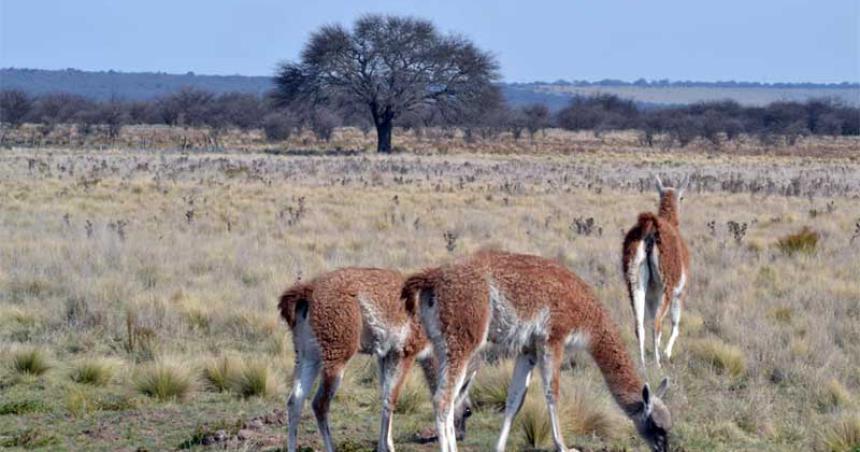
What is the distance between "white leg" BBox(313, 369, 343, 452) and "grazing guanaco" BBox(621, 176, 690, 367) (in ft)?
13.0

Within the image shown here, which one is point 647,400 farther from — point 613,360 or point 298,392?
point 298,392

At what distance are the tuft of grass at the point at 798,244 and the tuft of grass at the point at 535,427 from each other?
11023mm

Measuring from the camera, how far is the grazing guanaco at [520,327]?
7504 millimetres

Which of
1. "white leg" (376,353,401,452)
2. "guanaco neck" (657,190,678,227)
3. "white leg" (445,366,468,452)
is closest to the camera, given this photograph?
"white leg" (445,366,468,452)

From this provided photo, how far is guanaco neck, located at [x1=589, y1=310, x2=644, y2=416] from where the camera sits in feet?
26.1

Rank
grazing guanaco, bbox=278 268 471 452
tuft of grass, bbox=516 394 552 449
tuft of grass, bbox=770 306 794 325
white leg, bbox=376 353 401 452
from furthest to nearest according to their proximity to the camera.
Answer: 1. tuft of grass, bbox=770 306 794 325
2. tuft of grass, bbox=516 394 552 449
3. white leg, bbox=376 353 401 452
4. grazing guanaco, bbox=278 268 471 452

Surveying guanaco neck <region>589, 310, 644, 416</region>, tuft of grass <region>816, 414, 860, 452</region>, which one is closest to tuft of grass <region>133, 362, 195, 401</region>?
guanaco neck <region>589, 310, 644, 416</region>

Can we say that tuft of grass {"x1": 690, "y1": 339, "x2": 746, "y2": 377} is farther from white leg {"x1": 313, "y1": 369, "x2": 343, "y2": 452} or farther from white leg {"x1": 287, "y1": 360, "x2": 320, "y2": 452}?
white leg {"x1": 287, "y1": 360, "x2": 320, "y2": 452}

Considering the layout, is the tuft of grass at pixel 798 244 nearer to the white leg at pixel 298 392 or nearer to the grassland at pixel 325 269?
the grassland at pixel 325 269

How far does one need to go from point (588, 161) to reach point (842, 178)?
1366 centimetres

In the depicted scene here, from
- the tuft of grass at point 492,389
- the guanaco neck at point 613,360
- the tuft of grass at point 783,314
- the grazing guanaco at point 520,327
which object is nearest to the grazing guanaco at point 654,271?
the tuft of grass at point 492,389

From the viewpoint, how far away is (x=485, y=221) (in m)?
22.5

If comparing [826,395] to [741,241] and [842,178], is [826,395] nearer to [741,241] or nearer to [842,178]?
[741,241]

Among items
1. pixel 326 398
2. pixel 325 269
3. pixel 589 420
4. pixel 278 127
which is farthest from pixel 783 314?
pixel 278 127
